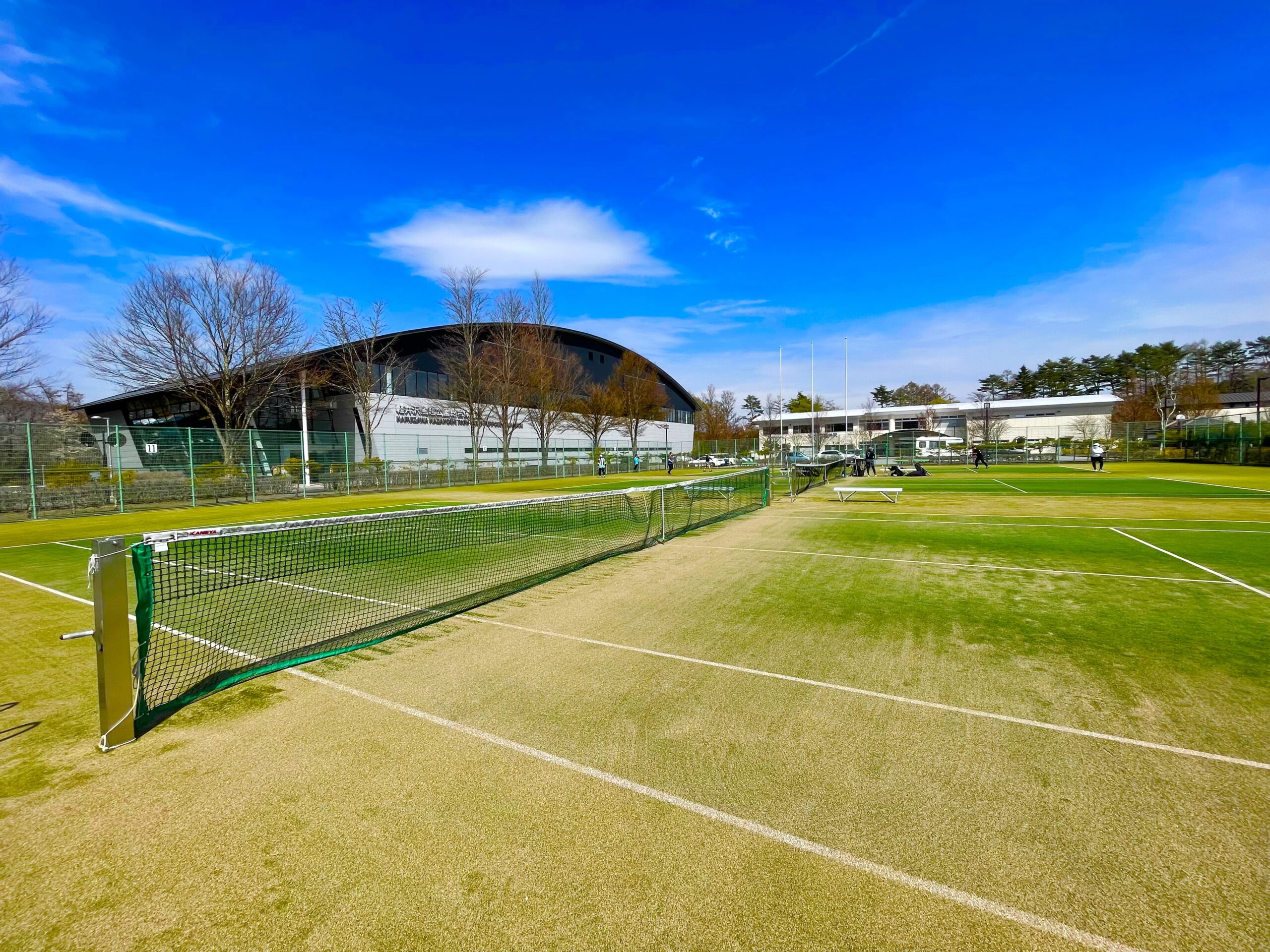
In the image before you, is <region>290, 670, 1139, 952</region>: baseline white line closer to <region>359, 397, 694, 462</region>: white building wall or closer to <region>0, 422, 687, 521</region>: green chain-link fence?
<region>0, 422, 687, 521</region>: green chain-link fence

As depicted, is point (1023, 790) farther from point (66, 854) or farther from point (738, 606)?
point (66, 854)

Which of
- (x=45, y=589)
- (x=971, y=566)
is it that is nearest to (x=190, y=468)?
(x=45, y=589)

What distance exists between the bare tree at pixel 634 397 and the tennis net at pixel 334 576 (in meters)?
44.5

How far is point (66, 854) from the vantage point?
3.09 meters

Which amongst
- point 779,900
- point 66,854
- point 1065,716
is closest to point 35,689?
point 66,854

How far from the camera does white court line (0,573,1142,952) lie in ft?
8.30

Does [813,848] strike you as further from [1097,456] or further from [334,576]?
[1097,456]

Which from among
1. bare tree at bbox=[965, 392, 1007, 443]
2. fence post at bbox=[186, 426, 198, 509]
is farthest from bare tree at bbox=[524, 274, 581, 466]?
bare tree at bbox=[965, 392, 1007, 443]

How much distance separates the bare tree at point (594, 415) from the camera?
56062 millimetres

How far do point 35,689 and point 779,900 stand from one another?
21.4ft

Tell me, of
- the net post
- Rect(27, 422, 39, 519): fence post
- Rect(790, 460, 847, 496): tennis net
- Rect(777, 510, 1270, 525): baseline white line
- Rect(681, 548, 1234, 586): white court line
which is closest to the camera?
the net post

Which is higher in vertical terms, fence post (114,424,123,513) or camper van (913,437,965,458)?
fence post (114,424,123,513)

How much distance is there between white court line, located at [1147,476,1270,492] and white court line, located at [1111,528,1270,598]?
51.1ft

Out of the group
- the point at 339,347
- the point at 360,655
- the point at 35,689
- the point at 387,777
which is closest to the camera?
the point at 387,777
